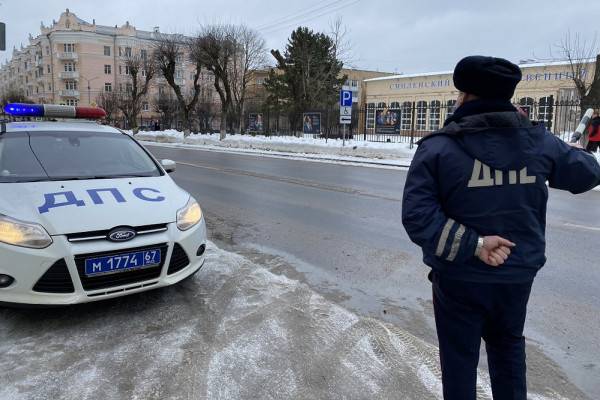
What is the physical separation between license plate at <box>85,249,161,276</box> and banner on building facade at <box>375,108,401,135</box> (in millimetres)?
20966

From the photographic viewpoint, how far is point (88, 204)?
3.81 m

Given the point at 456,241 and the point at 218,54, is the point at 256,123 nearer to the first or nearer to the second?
the point at 218,54

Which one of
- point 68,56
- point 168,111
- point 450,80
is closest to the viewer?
point 450,80

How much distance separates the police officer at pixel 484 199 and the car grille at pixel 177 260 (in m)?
2.46

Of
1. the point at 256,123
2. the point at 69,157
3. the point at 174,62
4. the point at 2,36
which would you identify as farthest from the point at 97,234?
the point at 174,62

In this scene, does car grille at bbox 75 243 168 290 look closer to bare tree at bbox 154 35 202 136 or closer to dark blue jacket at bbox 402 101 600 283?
dark blue jacket at bbox 402 101 600 283

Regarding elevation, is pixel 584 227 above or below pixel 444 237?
below

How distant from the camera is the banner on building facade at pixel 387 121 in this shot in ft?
77.3

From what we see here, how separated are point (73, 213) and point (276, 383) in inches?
79.4

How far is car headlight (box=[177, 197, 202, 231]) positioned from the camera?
4113mm

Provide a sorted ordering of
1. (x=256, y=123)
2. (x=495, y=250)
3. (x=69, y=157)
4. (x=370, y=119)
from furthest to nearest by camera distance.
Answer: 1. (x=256, y=123)
2. (x=370, y=119)
3. (x=69, y=157)
4. (x=495, y=250)

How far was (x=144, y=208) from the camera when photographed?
156 inches

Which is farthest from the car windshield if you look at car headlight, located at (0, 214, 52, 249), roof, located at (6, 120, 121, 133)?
car headlight, located at (0, 214, 52, 249)

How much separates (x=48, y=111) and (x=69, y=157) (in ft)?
7.10
